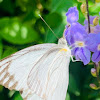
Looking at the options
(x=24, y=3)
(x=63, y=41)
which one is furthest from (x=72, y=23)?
(x=24, y=3)

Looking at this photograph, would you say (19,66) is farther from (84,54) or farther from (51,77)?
(84,54)

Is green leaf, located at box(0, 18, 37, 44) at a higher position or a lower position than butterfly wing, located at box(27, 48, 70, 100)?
higher

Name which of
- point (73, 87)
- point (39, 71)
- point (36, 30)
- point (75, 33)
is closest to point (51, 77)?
point (39, 71)

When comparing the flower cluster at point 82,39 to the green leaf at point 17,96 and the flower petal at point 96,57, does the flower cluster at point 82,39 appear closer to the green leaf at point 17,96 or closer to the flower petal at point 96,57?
the flower petal at point 96,57

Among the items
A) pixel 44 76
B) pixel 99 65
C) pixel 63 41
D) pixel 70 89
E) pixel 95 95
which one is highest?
pixel 63 41

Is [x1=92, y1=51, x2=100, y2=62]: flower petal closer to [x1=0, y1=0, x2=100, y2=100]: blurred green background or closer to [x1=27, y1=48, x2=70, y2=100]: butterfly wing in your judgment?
[x1=27, y1=48, x2=70, y2=100]: butterfly wing

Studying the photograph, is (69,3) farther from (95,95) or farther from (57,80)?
(95,95)

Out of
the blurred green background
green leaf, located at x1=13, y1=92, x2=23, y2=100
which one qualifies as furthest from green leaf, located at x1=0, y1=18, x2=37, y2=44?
green leaf, located at x1=13, y1=92, x2=23, y2=100
